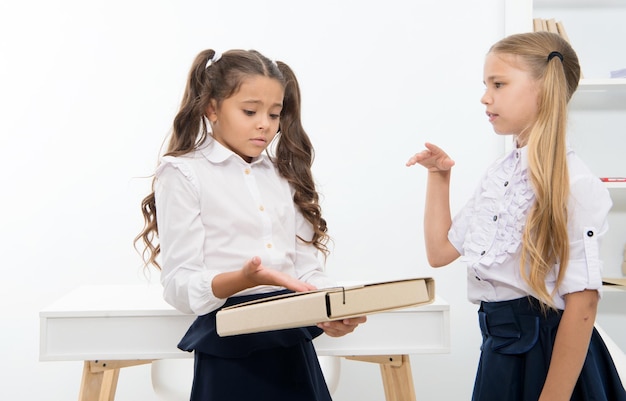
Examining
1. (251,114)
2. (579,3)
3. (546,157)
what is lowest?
(546,157)

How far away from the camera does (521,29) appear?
2.63m

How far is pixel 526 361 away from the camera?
143 cm

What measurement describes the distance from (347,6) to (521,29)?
0.61 m

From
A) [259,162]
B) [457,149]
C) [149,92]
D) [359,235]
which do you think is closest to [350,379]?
[359,235]

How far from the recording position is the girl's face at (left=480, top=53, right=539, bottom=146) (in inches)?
59.5

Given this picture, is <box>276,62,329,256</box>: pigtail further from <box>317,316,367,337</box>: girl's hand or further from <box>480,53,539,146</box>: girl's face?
<box>480,53,539,146</box>: girl's face

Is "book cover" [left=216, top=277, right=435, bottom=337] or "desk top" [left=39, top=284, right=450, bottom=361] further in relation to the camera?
"desk top" [left=39, top=284, right=450, bottom=361]

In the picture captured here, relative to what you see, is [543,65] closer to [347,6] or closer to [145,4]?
[347,6]

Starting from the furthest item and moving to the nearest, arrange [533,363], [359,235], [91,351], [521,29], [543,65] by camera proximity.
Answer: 1. [359,235]
2. [521,29]
3. [91,351]
4. [543,65]
5. [533,363]

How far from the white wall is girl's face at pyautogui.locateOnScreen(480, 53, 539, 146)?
126cm

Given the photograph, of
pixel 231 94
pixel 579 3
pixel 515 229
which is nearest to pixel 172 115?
pixel 231 94

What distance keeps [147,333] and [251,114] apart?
54cm

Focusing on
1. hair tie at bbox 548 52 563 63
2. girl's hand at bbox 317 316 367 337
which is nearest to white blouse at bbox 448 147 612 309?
hair tie at bbox 548 52 563 63

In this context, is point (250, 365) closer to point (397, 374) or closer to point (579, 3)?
point (397, 374)
